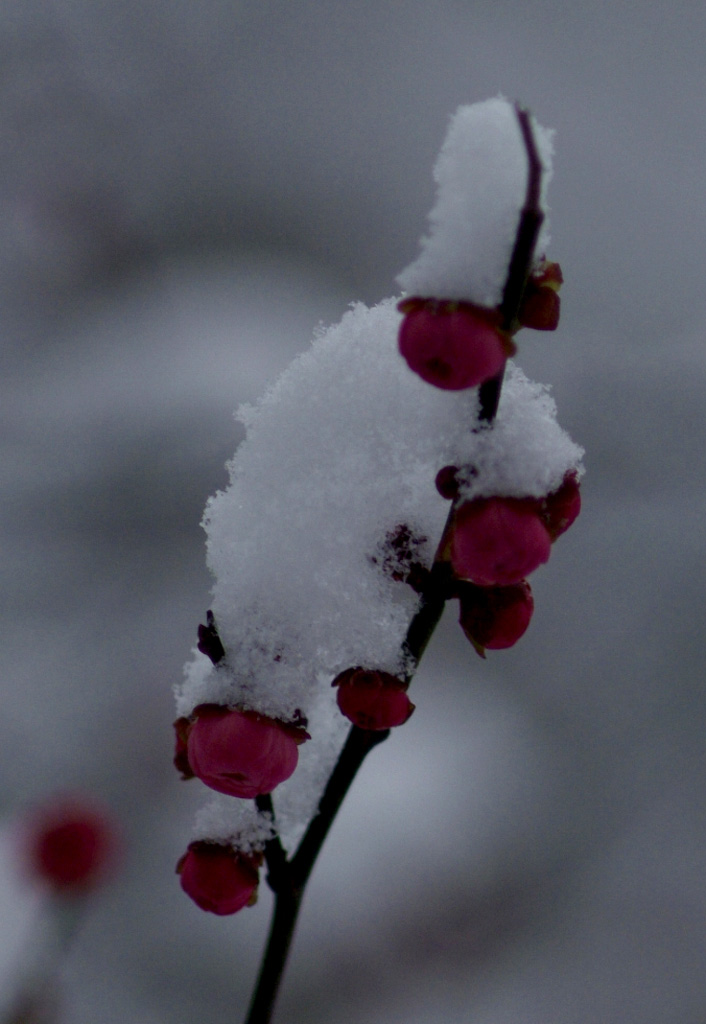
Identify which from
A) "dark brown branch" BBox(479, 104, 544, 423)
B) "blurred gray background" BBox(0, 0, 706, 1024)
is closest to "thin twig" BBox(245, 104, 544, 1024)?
"dark brown branch" BBox(479, 104, 544, 423)

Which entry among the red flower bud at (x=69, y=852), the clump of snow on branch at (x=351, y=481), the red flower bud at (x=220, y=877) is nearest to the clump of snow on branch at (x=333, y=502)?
the clump of snow on branch at (x=351, y=481)

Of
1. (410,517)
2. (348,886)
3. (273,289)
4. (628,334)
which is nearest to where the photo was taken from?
(410,517)

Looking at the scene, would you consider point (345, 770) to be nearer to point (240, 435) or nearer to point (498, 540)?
point (498, 540)

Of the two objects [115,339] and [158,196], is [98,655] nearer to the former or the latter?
[115,339]

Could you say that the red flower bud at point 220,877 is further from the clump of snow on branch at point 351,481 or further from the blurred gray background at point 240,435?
the blurred gray background at point 240,435

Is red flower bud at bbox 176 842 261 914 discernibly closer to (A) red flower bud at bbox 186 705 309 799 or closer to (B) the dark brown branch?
(A) red flower bud at bbox 186 705 309 799

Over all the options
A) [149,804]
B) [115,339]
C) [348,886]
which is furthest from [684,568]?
[115,339]

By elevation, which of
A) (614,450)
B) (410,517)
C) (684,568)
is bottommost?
(410,517)
